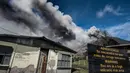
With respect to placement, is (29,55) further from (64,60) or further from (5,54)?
(64,60)

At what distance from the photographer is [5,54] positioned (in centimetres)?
975

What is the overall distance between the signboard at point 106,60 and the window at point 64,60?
740 centimetres

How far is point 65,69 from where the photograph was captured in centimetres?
1160

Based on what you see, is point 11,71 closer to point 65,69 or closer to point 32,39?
point 32,39

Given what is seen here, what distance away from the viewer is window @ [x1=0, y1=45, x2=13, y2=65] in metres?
9.60

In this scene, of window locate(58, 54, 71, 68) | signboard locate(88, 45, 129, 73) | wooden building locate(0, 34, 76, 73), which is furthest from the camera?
window locate(58, 54, 71, 68)

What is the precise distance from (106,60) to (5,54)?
9.28 metres

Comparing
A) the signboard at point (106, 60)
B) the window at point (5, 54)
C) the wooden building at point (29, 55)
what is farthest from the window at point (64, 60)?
the signboard at point (106, 60)

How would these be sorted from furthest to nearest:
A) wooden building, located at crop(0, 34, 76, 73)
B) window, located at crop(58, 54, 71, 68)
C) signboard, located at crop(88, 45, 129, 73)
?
window, located at crop(58, 54, 71, 68) → wooden building, located at crop(0, 34, 76, 73) → signboard, located at crop(88, 45, 129, 73)

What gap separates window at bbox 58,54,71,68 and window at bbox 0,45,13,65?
16.5 feet

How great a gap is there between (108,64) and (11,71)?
28.3 feet

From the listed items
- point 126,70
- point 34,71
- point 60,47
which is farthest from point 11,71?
point 126,70

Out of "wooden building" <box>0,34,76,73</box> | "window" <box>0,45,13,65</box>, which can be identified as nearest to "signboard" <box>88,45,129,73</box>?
"wooden building" <box>0,34,76,73</box>

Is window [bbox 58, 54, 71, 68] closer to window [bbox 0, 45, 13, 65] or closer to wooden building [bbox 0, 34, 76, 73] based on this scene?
wooden building [bbox 0, 34, 76, 73]
